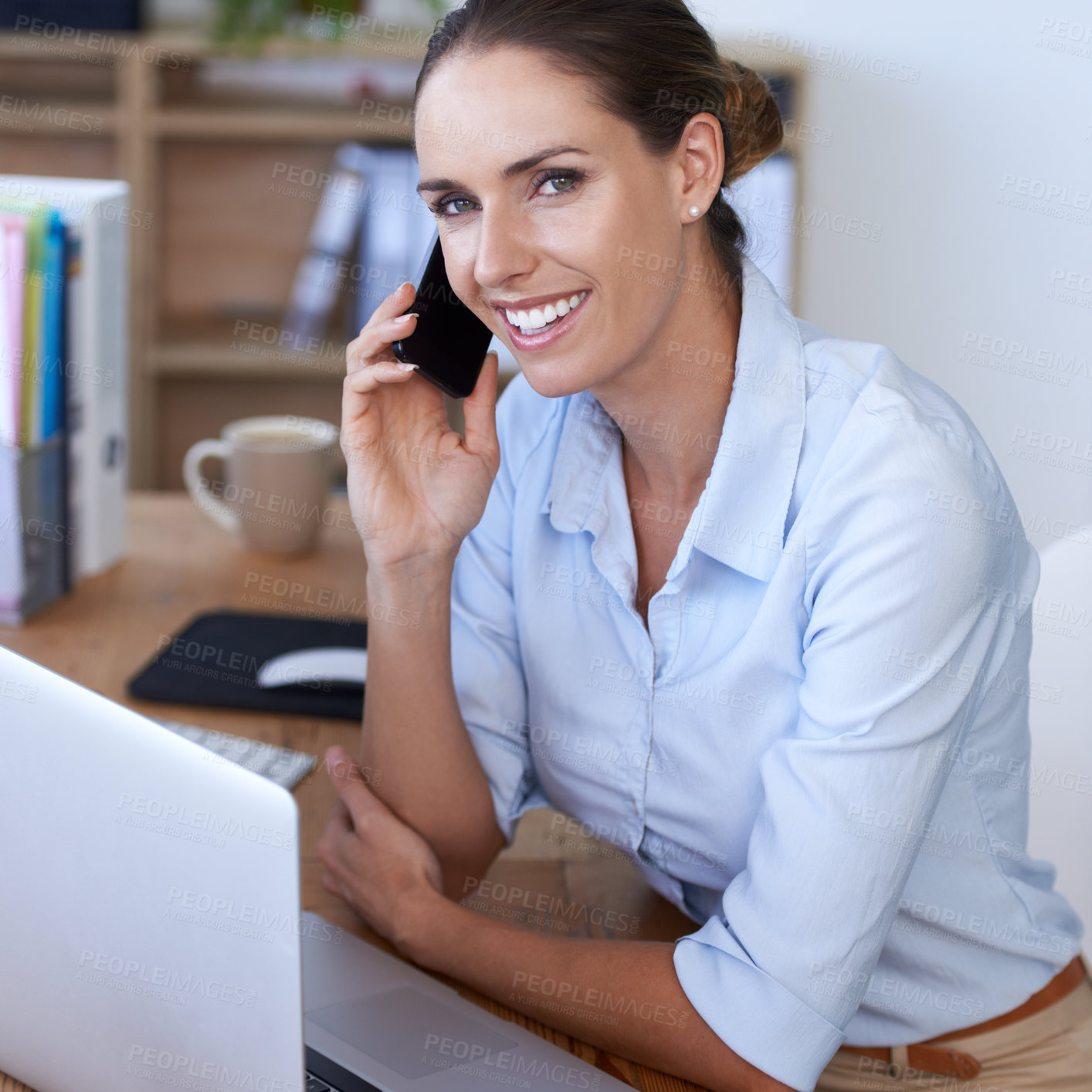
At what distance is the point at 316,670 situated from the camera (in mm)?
1238

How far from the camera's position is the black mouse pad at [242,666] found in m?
1.21

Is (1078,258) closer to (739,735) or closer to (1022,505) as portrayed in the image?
(1022,505)

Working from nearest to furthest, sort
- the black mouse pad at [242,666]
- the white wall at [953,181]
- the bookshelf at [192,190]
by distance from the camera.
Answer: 1. the black mouse pad at [242,666]
2. the white wall at [953,181]
3. the bookshelf at [192,190]

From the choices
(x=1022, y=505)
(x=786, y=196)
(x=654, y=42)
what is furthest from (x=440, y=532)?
(x=786, y=196)

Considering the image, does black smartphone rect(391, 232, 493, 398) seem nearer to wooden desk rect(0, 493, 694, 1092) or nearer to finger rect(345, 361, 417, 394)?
finger rect(345, 361, 417, 394)

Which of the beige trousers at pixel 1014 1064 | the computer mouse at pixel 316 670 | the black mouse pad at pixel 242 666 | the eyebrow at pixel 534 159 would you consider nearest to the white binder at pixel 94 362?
the black mouse pad at pixel 242 666

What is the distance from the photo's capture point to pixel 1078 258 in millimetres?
1698

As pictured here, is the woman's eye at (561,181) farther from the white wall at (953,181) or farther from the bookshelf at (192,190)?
the bookshelf at (192,190)

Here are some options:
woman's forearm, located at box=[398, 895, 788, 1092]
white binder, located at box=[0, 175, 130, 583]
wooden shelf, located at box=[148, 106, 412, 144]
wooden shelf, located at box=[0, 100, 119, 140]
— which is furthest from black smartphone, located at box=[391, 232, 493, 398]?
wooden shelf, located at box=[0, 100, 119, 140]

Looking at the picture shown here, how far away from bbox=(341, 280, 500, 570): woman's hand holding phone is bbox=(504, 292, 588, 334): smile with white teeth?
142 millimetres

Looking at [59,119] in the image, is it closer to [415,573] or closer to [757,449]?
[415,573]

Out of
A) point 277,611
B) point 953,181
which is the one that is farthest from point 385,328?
point 953,181

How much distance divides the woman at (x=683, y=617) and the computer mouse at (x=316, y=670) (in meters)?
0.19

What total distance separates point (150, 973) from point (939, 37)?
106 inches
